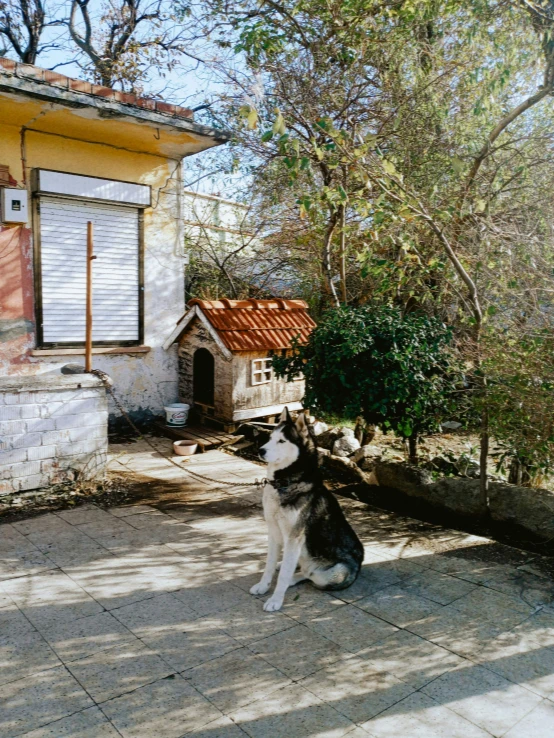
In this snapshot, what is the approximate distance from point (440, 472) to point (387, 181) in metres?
3.27

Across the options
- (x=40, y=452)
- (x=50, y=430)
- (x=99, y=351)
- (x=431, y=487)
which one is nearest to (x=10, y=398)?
(x=50, y=430)

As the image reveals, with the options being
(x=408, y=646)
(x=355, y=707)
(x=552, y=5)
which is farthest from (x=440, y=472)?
(x=552, y=5)

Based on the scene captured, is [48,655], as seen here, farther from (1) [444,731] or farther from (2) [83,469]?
(2) [83,469]

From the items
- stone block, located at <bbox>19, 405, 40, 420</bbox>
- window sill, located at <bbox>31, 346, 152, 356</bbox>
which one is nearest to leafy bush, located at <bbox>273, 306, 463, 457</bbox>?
stone block, located at <bbox>19, 405, 40, 420</bbox>

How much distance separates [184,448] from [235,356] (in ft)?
4.91

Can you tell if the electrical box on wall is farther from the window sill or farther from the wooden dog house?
the wooden dog house

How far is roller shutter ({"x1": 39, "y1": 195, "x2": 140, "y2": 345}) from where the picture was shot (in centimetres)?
806

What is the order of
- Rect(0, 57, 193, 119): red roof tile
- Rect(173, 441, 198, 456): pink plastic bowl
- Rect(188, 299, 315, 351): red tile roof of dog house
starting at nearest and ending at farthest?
1. Rect(0, 57, 193, 119): red roof tile
2. Rect(173, 441, 198, 456): pink plastic bowl
3. Rect(188, 299, 315, 351): red tile roof of dog house

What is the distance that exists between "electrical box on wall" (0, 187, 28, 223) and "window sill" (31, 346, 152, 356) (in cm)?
183

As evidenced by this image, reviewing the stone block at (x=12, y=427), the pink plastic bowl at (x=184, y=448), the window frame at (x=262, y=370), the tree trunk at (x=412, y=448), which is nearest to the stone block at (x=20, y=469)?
the stone block at (x=12, y=427)

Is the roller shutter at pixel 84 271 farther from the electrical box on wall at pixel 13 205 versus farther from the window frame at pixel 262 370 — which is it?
the window frame at pixel 262 370

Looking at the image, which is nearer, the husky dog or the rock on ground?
the husky dog

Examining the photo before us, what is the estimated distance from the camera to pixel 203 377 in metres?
9.23

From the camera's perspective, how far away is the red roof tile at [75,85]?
6.79 metres
